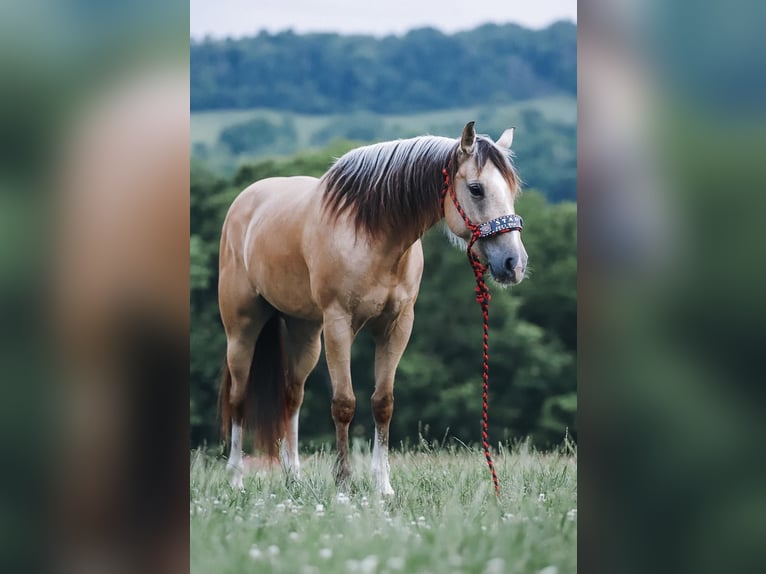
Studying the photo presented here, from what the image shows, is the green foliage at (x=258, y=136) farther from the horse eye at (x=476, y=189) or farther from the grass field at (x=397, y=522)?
the grass field at (x=397, y=522)

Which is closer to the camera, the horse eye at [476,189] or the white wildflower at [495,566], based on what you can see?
the white wildflower at [495,566]

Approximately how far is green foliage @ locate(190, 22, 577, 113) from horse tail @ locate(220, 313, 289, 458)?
1.14 m

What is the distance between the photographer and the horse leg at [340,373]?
394 centimetres

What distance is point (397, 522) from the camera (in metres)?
3.27

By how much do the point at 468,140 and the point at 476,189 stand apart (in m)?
0.20

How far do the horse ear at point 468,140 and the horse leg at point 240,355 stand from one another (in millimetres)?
1407

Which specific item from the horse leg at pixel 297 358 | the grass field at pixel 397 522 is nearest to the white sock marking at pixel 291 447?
the horse leg at pixel 297 358

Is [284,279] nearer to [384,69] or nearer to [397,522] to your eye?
[384,69]

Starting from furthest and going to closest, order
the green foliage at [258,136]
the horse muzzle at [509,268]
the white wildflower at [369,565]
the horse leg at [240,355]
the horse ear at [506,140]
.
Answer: the horse leg at [240,355] < the green foliage at [258,136] < the horse ear at [506,140] < the horse muzzle at [509,268] < the white wildflower at [369,565]

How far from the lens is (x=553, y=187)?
455 cm

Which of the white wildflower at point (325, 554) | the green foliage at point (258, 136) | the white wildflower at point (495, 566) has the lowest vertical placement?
the white wildflower at point (495, 566)

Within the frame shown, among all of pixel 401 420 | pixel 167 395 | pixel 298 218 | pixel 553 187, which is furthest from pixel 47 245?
pixel 401 420

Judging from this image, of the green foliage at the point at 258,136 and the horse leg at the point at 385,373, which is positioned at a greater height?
the green foliage at the point at 258,136

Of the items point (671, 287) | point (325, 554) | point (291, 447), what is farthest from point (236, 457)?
point (671, 287)
